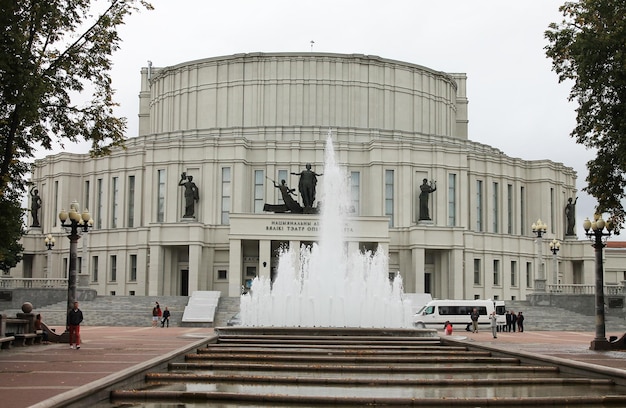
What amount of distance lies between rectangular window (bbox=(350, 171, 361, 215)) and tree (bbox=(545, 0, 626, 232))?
36277 mm

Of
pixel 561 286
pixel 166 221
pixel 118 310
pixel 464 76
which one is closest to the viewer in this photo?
pixel 118 310

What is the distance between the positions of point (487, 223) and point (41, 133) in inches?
1798

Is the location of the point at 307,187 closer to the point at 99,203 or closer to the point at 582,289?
the point at 99,203

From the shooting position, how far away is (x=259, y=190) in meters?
59.6

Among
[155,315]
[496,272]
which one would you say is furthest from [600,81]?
[496,272]

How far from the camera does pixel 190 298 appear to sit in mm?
47812

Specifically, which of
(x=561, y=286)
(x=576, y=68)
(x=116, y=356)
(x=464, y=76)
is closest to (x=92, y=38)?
(x=116, y=356)

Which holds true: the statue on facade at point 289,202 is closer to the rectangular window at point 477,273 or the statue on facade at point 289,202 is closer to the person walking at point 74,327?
the rectangular window at point 477,273

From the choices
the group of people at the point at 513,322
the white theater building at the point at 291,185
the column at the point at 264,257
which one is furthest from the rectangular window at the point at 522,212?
the group of people at the point at 513,322

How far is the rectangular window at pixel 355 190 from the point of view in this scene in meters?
59.5

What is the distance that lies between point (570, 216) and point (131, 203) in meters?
36.0

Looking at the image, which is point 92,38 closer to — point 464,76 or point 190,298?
point 190,298

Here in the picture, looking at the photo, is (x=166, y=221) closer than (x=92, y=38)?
No

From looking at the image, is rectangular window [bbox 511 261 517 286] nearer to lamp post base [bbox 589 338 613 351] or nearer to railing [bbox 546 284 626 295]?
railing [bbox 546 284 626 295]
